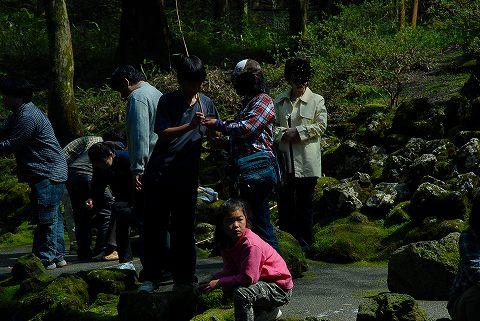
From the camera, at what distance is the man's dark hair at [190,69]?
25.3ft

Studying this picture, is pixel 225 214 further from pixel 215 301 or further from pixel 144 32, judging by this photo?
pixel 144 32

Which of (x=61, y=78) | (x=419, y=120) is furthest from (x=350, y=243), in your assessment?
(x=61, y=78)

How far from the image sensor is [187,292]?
794 cm

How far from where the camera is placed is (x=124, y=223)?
10.1 m

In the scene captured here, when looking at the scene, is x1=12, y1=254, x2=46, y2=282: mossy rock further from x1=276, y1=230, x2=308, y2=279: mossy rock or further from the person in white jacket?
the person in white jacket

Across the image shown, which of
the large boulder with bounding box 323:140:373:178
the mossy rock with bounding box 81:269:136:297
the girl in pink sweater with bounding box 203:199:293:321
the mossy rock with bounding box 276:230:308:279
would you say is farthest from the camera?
the large boulder with bounding box 323:140:373:178

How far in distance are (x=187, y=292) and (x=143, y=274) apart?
52 cm

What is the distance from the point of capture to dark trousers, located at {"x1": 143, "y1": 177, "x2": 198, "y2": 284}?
788 centimetres

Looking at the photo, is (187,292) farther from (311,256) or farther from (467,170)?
(467,170)

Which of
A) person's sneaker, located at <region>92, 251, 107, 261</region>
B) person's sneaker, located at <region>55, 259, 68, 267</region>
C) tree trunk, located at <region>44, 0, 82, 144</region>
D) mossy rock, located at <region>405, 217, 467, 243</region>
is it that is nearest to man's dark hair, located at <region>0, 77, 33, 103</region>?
person's sneaker, located at <region>55, 259, 68, 267</region>

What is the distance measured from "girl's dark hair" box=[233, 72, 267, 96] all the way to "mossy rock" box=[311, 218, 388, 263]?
2.68 meters

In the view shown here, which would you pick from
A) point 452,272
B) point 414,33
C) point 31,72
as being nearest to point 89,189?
point 452,272

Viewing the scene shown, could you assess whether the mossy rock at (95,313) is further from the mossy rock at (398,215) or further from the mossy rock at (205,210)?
the mossy rock at (205,210)

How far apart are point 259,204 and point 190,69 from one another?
134cm
